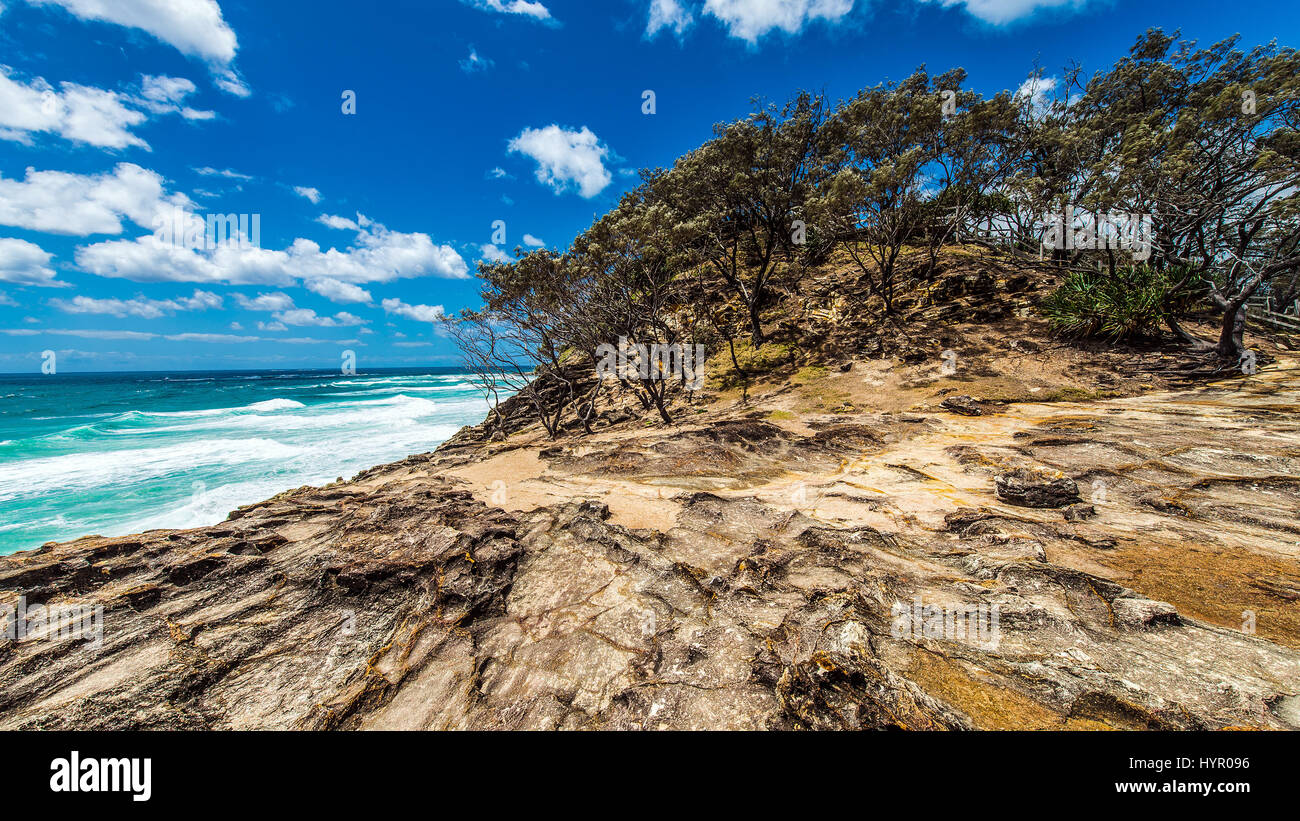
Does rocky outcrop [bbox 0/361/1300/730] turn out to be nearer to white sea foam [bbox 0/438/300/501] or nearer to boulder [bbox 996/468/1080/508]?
boulder [bbox 996/468/1080/508]

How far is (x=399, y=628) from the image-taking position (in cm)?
405

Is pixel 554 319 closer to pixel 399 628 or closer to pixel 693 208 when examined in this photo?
pixel 693 208

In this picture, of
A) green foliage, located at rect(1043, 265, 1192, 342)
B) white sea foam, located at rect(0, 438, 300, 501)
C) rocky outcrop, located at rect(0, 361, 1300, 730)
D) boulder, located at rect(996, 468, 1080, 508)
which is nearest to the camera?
rocky outcrop, located at rect(0, 361, 1300, 730)

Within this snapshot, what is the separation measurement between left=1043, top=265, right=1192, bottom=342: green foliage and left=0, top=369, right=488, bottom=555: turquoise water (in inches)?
1101

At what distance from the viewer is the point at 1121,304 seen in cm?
1318

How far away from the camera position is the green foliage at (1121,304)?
12.7 meters

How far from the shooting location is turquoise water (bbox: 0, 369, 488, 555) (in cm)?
1344

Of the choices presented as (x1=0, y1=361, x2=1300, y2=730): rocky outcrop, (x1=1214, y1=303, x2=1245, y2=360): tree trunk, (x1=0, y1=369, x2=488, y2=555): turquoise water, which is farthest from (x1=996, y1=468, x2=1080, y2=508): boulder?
(x1=0, y1=369, x2=488, y2=555): turquoise water

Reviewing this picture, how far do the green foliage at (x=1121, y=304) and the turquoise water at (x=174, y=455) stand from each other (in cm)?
2796

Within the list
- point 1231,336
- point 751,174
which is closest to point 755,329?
point 751,174

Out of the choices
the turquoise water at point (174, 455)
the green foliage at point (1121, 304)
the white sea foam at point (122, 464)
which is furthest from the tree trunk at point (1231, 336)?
the white sea foam at point (122, 464)

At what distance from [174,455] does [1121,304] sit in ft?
137
